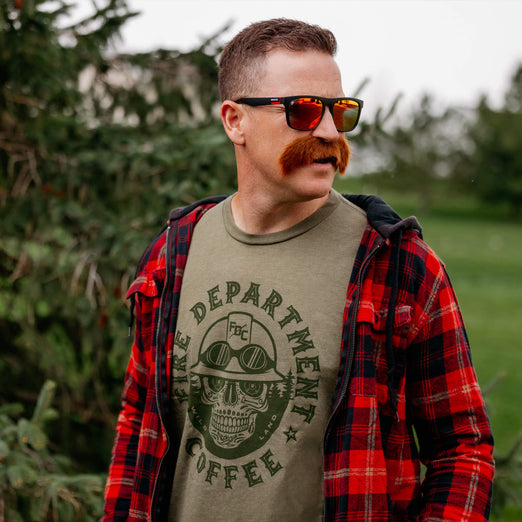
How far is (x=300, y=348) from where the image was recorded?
64.4 inches

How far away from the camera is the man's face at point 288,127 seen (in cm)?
166

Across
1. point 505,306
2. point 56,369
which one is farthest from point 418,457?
point 505,306

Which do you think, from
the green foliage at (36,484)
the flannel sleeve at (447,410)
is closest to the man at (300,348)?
the flannel sleeve at (447,410)

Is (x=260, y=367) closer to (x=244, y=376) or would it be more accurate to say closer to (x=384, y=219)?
(x=244, y=376)

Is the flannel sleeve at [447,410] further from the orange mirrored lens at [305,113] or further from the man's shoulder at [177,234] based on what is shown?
the man's shoulder at [177,234]

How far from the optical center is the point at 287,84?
5.46 feet

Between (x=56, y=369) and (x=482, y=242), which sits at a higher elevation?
(x=482, y=242)

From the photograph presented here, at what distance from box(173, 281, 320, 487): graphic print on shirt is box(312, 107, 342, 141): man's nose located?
440mm

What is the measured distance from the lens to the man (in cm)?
Answer: 156

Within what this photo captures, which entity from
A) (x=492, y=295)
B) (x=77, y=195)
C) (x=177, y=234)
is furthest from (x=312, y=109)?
(x=492, y=295)

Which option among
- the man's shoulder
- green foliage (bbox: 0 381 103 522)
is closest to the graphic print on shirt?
the man's shoulder

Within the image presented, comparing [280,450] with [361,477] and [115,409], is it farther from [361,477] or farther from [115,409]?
[115,409]

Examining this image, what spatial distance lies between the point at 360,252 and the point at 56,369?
2.45 m

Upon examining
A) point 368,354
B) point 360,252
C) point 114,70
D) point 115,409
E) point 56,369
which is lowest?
point 115,409
